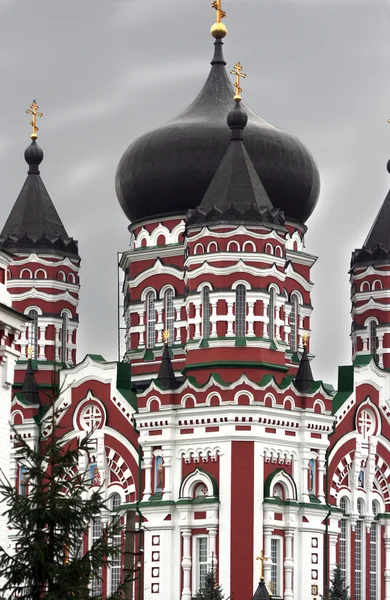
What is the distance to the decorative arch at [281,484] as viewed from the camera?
37.4 meters

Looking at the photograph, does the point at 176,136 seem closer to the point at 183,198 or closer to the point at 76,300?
the point at 183,198

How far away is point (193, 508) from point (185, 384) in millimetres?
2429

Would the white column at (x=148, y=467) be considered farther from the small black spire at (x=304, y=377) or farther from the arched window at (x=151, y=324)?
the arched window at (x=151, y=324)

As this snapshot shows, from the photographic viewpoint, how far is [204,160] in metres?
41.2

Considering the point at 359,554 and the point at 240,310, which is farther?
the point at 359,554

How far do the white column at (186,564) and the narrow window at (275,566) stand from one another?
160 cm

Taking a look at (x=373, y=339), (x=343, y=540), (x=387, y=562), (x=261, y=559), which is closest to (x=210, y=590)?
(x=261, y=559)

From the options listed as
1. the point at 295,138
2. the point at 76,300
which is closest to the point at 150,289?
the point at 76,300

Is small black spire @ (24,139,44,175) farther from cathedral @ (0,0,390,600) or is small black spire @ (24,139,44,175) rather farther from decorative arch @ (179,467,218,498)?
decorative arch @ (179,467,218,498)

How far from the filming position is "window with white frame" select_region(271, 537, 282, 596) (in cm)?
3725

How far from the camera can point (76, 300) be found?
1694 inches

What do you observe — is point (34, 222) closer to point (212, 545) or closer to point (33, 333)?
point (33, 333)

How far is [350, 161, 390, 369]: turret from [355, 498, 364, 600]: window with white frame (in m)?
3.82

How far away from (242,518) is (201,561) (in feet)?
4.12
